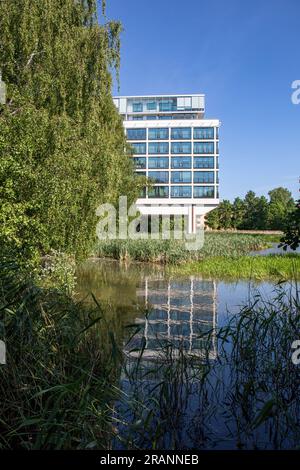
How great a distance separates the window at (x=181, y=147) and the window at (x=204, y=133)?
180 centimetres

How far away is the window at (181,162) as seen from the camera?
62.4 meters

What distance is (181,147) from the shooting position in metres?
62.8

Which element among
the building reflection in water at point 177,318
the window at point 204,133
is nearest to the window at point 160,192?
the window at point 204,133

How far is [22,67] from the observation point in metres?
11.8

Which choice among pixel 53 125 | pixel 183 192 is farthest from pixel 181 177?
pixel 53 125

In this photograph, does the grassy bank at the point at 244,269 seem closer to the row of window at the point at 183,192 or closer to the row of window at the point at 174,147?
the row of window at the point at 183,192

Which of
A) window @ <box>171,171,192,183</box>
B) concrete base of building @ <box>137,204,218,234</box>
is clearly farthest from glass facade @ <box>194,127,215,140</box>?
concrete base of building @ <box>137,204,218,234</box>

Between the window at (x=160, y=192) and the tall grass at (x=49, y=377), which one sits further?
the window at (x=160, y=192)

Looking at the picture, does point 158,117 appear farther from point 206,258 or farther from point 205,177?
point 206,258

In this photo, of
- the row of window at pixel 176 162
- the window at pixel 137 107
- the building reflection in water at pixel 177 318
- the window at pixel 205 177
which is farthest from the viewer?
the window at pixel 137 107

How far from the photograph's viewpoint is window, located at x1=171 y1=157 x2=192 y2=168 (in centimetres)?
6238

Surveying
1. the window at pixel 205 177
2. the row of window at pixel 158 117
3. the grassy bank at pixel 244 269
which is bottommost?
the grassy bank at pixel 244 269

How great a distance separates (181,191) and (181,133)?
8.95m

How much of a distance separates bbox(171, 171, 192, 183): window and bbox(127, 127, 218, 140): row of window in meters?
5.39
